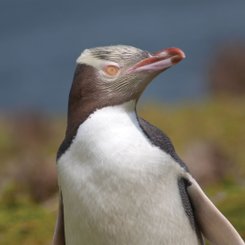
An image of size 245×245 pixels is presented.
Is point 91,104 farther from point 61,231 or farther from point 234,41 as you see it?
point 234,41

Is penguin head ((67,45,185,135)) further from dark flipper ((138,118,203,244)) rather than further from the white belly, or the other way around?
dark flipper ((138,118,203,244))

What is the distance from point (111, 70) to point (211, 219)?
1.04 meters

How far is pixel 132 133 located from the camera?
484 cm

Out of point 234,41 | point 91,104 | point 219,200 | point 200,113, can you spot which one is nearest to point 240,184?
point 219,200

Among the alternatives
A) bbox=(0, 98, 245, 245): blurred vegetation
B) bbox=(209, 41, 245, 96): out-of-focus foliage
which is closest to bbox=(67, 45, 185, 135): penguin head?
bbox=(0, 98, 245, 245): blurred vegetation

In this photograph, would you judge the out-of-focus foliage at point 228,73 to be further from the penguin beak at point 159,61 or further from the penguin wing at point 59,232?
the penguin beak at point 159,61

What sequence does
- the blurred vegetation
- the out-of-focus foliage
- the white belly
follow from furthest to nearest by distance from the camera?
the out-of-focus foliage < the blurred vegetation < the white belly

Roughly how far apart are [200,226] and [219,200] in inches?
102

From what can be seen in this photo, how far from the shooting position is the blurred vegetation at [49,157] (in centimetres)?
762

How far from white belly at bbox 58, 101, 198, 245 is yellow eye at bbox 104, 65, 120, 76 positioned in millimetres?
209

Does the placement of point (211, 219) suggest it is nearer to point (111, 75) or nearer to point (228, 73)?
point (111, 75)

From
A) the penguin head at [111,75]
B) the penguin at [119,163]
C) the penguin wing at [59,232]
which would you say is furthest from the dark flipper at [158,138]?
the penguin wing at [59,232]

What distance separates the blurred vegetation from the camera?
7.62 m

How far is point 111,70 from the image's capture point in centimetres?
502
